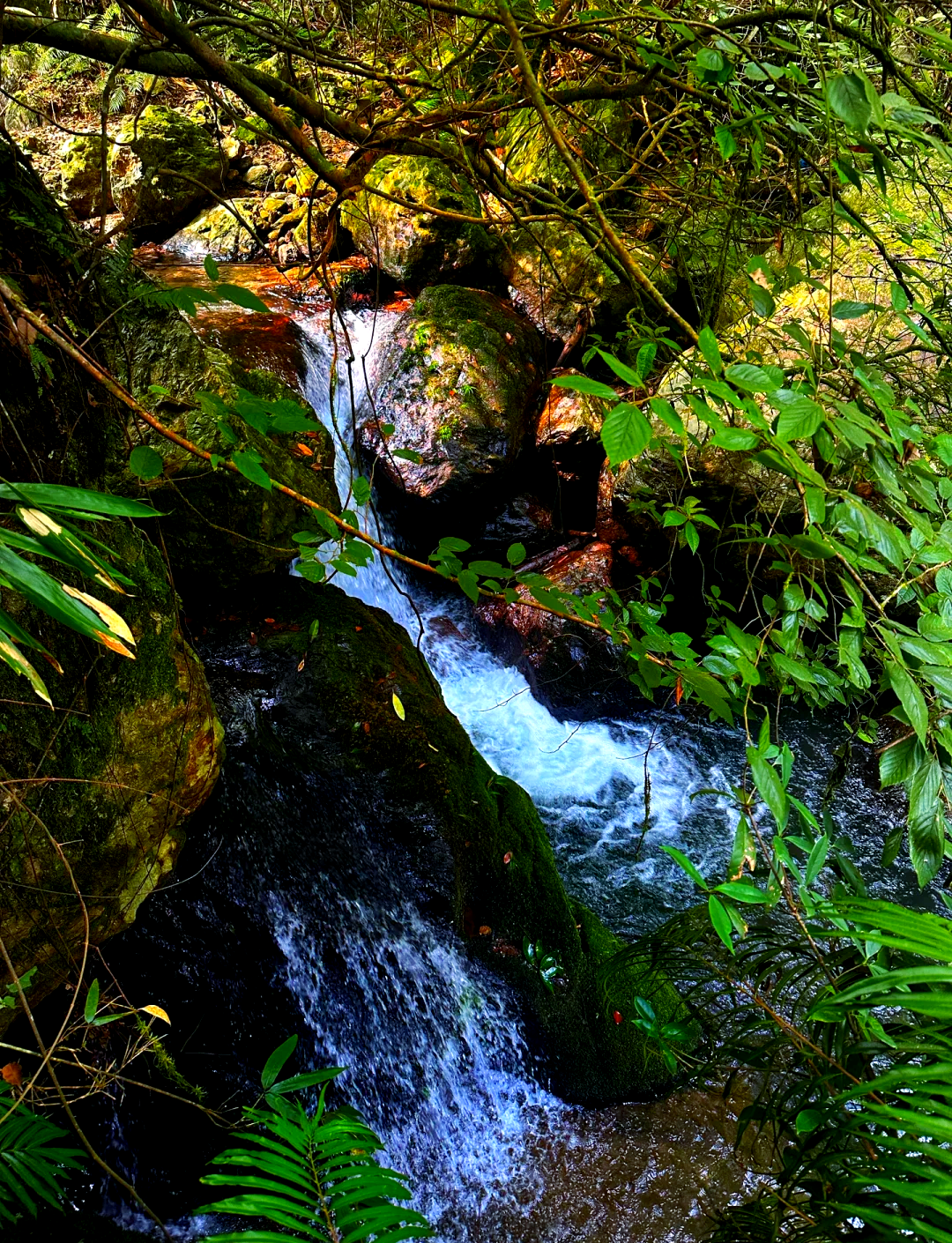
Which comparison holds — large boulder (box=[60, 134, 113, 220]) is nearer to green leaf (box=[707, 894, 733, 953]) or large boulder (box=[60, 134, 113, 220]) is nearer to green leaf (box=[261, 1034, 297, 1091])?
green leaf (box=[261, 1034, 297, 1091])

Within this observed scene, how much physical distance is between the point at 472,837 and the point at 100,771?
1851 mm

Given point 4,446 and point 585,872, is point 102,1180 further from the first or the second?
point 585,872

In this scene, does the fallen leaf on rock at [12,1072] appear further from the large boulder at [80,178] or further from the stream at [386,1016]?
the large boulder at [80,178]

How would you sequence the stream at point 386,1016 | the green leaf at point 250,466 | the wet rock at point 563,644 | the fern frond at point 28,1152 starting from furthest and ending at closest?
the wet rock at point 563,644 < the stream at point 386,1016 < the fern frond at point 28,1152 < the green leaf at point 250,466

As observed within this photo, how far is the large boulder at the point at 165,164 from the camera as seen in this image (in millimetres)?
8820

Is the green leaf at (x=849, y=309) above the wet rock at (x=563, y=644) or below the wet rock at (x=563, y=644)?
above

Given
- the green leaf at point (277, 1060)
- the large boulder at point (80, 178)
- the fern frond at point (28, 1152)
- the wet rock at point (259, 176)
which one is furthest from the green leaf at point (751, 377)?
the large boulder at point (80, 178)

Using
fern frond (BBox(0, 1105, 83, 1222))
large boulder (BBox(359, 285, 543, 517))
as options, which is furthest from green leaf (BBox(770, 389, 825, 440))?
large boulder (BBox(359, 285, 543, 517))

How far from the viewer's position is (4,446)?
71.0 inches

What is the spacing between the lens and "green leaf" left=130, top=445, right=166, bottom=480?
143 centimetres

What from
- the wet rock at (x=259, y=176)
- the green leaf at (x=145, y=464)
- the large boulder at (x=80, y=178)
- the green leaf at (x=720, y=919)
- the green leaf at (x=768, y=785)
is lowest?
the green leaf at (x=720, y=919)

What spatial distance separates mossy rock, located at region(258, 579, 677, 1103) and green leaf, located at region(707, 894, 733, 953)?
2.30 metres

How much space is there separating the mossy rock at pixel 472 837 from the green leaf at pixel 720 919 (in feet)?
7.55

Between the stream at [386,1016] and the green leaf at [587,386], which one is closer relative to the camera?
the green leaf at [587,386]
